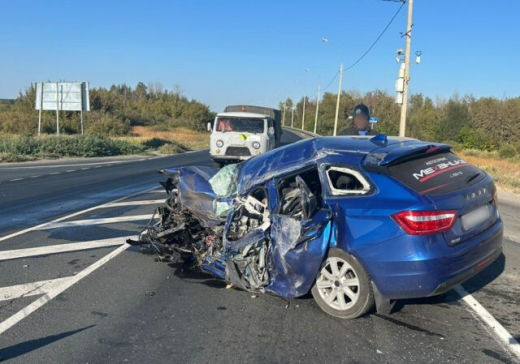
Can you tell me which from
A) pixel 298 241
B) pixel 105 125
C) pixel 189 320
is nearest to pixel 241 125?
pixel 298 241

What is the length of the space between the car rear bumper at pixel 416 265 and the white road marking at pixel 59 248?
14.0 ft

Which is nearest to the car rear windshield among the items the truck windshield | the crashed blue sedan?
the crashed blue sedan

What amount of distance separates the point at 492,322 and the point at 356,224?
4.99 feet

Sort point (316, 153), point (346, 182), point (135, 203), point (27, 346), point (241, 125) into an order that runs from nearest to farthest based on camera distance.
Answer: point (27, 346) < point (346, 182) < point (316, 153) < point (135, 203) < point (241, 125)

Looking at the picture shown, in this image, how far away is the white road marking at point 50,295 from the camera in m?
4.05

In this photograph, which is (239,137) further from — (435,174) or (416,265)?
(416,265)

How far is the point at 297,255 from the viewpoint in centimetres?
417

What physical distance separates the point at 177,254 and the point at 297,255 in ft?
6.53

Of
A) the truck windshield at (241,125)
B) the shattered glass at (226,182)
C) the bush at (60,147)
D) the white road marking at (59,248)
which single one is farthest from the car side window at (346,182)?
the bush at (60,147)

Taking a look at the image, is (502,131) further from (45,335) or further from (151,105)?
(45,335)

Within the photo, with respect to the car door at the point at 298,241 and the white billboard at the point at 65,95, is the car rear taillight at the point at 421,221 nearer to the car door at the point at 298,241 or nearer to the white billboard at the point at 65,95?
the car door at the point at 298,241

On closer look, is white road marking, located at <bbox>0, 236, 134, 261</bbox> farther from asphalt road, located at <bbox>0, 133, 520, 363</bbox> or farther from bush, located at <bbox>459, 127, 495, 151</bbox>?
bush, located at <bbox>459, 127, 495, 151</bbox>

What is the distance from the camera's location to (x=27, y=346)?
360cm

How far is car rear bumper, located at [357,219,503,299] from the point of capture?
3.63m
